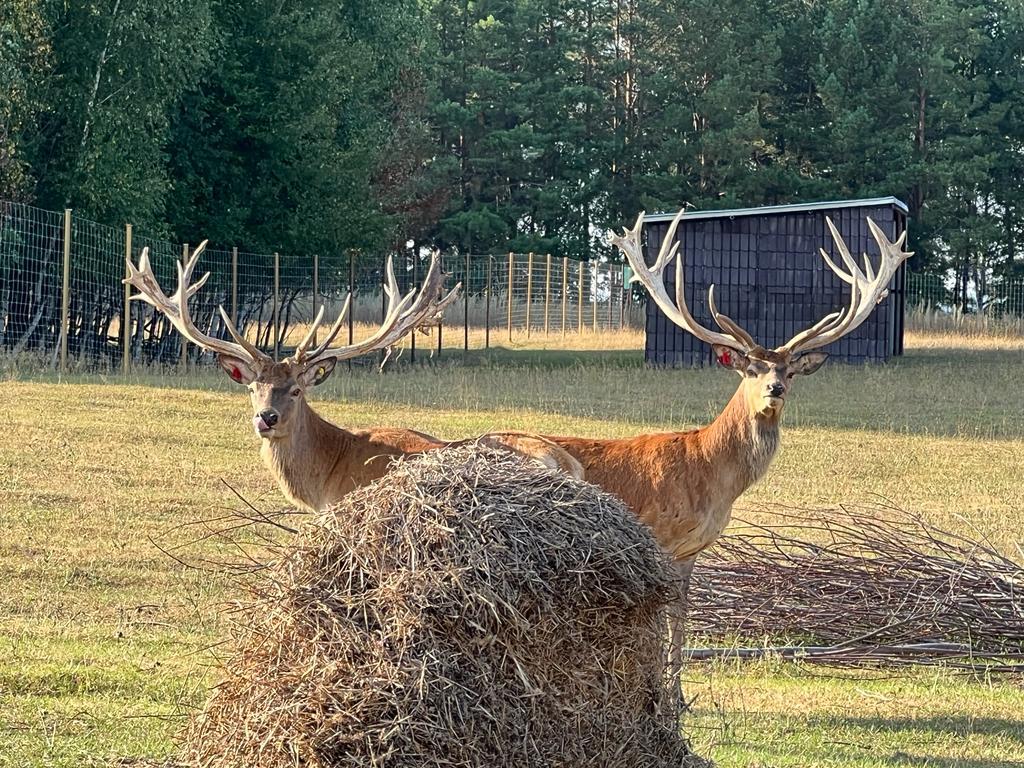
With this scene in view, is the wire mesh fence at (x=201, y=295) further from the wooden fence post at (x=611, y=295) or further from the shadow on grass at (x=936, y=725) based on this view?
the shadow on grass at (x=936, y=725)

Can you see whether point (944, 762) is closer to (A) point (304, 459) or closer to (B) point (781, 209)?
(A) point (304, 459)

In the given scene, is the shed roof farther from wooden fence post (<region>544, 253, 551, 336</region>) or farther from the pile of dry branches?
the pile of dry branches

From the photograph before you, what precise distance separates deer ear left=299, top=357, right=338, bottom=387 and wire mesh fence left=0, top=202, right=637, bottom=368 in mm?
9149

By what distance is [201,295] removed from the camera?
2770 cm

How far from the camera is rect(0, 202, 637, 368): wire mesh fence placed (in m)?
22.7

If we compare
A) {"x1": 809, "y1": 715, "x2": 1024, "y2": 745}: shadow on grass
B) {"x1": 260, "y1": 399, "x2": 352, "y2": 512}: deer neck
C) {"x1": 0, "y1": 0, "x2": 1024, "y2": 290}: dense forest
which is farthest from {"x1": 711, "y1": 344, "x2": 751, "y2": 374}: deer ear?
{"x1": 0, "y1": 0, "x2": 1024, "y2": 290}: dense forest

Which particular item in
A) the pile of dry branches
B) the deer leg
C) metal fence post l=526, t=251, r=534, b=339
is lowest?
the pile of dry branches

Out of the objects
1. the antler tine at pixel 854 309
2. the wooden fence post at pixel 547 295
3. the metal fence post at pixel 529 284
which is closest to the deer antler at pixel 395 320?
the antler tine at pixel 854 309

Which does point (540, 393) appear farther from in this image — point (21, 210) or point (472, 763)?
point (472, 763)

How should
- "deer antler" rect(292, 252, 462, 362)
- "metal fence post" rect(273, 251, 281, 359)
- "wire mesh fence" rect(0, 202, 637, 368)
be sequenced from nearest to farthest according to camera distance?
"deer antler" rect(292, 252, 462, 362) → "wire mesh fence" rect(0, 202, 637, 368) → "metal fence post" rect(273, 251, 281, 359)

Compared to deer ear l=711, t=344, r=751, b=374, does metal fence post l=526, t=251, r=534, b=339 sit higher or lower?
higher

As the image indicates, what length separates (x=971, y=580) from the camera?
340 inches

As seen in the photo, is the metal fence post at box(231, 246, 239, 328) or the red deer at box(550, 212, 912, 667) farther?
the metal fence post at box(231, 246, 239, 328)

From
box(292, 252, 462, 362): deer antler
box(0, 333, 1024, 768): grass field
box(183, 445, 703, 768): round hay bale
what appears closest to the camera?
box(183, 445, 703, 768): round hay bale
